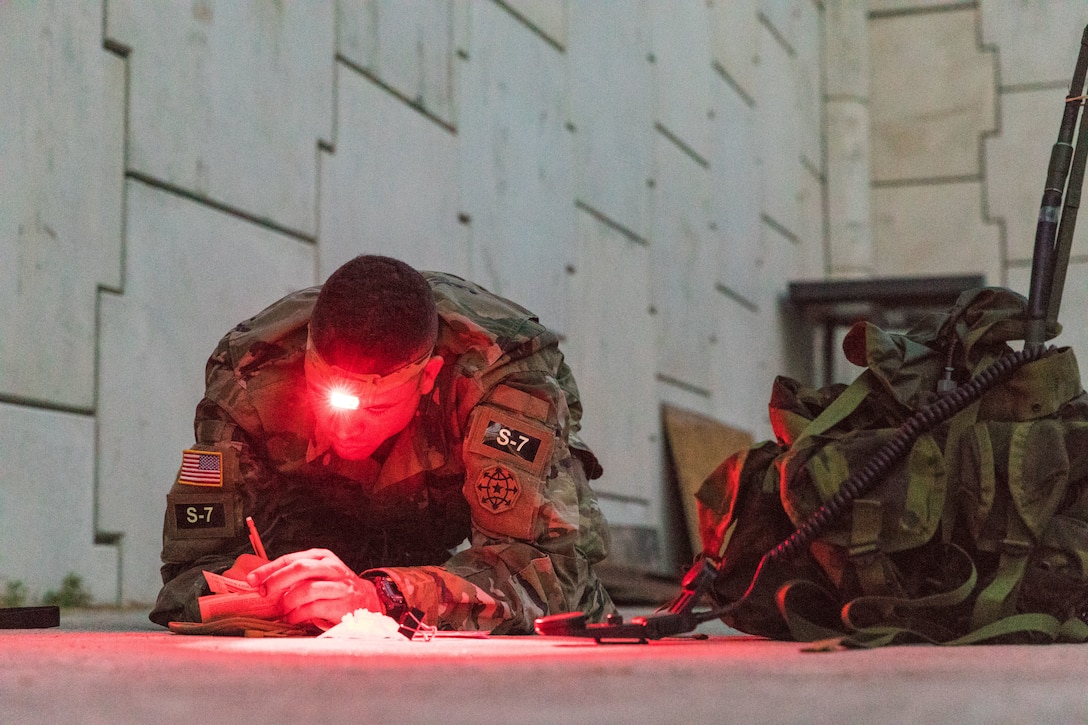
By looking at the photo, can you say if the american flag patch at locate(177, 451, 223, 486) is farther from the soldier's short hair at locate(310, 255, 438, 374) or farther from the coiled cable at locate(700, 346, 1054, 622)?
the coiled cable at locate(700, 346, 1054, 622)

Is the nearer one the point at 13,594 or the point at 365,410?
the point at 365,410

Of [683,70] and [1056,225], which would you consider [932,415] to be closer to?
[1056,225]

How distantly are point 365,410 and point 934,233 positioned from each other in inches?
286

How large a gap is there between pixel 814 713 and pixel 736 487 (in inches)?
32.7

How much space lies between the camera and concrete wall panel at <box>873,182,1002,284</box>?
8500 mm

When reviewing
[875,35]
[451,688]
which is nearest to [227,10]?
[451,688]

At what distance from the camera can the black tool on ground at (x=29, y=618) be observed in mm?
2230

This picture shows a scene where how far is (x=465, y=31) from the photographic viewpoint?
4629mm

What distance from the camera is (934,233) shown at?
867 cm

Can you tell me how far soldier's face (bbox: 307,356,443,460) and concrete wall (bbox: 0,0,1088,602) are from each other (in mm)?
1052

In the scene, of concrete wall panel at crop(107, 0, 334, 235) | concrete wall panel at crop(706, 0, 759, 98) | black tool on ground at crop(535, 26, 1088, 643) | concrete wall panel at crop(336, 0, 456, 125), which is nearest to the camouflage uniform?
black tool on ground at crop(535, 26, 1088, 643)

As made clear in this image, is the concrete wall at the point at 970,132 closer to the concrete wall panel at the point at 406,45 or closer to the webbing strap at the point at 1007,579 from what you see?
the concrete wall panel at the point at 406,45

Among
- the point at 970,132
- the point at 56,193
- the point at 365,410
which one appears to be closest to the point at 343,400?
the point at 365,410

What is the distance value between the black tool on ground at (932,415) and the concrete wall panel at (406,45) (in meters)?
2.40
